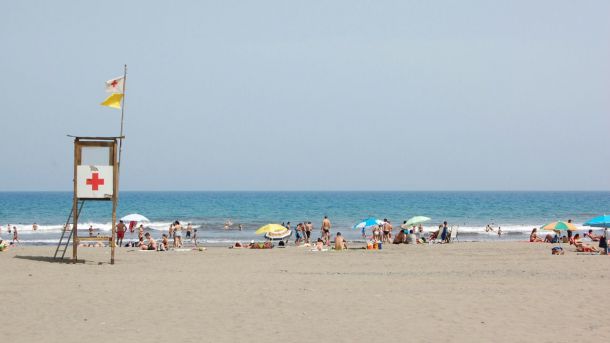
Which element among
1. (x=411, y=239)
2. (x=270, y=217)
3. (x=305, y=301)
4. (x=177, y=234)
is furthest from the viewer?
(x=270, y=217)

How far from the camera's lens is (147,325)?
11.6 meters

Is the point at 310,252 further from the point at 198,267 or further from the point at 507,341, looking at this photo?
the point at 507,341

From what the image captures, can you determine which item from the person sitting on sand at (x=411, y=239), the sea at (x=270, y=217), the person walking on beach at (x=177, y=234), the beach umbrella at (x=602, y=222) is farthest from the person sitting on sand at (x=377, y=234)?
the beach umbrella at (x=602, y=222)

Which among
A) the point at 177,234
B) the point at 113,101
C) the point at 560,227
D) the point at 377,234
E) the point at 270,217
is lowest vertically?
the point at 270,217

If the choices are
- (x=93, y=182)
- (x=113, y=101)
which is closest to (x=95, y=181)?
(x=93, y=182)

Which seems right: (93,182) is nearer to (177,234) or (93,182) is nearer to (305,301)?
(305,301)

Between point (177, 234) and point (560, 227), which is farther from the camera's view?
point (560, 227)

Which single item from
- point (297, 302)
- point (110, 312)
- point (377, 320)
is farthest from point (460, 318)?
point (110, 312)

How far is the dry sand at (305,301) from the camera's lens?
1111 centimetres

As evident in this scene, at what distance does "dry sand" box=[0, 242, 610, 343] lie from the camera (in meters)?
11.1

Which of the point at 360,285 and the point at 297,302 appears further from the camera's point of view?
the point at 360,285

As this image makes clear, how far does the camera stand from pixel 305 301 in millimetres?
14227

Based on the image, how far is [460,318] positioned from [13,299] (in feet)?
28.2

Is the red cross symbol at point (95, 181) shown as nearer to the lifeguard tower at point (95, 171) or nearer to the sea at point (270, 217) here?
the lifeguard tower at point (95, 171)
